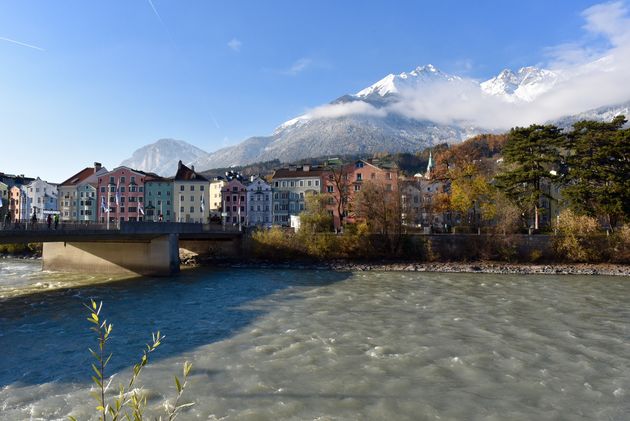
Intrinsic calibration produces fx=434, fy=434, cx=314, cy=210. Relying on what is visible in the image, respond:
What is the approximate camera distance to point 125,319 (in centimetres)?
2447

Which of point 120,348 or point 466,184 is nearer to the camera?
point 120,348

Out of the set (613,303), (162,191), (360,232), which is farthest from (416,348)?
(162,191)

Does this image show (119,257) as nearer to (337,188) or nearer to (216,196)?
(337,188)

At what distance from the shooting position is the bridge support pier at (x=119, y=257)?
145 ft

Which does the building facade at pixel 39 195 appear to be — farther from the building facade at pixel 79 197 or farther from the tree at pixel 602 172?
the tree at pixel 602 172

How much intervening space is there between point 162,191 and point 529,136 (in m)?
71.9

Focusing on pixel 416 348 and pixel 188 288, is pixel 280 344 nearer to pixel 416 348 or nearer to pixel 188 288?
pixel 416 348

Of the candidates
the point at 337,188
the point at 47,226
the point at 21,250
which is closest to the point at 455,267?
the point at 337,188

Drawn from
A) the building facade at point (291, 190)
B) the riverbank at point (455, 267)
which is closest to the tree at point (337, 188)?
the building facade at point (291, 190)

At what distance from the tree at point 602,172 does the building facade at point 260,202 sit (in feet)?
188

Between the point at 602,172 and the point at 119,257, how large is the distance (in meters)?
57.9

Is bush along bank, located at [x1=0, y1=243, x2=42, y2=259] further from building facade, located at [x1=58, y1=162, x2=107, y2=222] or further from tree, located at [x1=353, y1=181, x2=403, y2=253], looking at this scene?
tree, located at [x1=353, y1=181, x2=403, y2=253]

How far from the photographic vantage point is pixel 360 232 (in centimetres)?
5675

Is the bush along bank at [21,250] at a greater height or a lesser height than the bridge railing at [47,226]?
lesser
